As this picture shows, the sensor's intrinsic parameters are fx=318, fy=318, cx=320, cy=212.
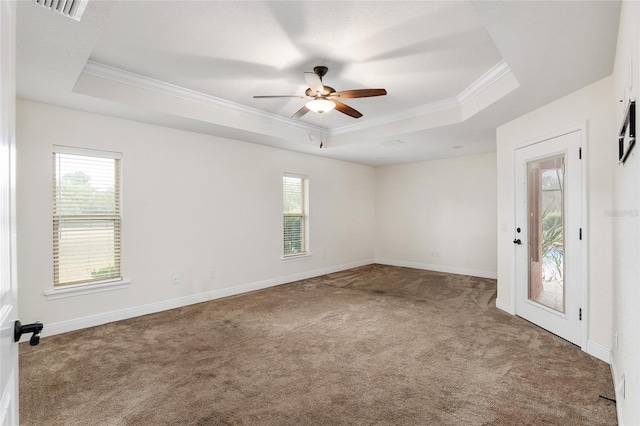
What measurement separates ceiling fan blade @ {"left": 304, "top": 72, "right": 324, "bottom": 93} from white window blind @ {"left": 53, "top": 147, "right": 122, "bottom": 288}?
2641 millimetres

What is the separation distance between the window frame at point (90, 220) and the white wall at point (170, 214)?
6 cm

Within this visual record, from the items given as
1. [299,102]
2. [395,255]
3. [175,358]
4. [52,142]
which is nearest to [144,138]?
[52,142]

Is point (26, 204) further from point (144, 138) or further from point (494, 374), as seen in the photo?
point (494, 374)

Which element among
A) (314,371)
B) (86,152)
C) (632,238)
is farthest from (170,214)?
(632,238)

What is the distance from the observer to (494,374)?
2.60 meters

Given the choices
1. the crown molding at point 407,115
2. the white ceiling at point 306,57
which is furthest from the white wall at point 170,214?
the crown molding at point 407,115

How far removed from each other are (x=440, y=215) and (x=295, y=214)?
327cm

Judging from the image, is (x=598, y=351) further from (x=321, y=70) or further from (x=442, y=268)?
(x=442, y=268)

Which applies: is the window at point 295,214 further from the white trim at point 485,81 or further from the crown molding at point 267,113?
the white trim at point 485,81

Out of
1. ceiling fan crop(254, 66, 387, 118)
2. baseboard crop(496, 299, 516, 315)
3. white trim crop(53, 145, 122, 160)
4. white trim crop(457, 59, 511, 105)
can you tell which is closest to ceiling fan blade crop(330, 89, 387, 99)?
ceiling fan crop(254, 66, 387, 118)

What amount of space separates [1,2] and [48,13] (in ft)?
5.56

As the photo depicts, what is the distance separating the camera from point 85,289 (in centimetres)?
372

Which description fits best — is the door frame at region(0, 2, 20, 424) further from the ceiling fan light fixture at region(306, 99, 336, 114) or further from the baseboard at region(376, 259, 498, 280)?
the baseboard at region(376, 259, 498, 280)

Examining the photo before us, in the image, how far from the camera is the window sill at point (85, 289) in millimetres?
3512
